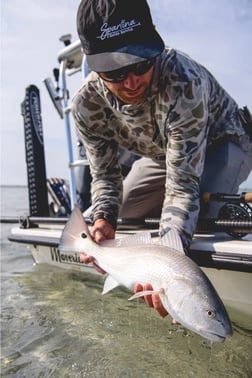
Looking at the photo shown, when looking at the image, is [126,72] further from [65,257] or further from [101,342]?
[65,257]

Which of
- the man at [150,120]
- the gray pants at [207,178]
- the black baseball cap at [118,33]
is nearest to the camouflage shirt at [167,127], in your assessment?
the man at [150,120]

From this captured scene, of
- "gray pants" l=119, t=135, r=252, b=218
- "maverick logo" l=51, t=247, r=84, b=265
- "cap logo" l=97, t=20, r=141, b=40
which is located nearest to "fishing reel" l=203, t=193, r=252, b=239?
"gray pants" l=119, t=135, r=252, b=218

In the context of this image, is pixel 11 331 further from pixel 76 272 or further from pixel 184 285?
pixel 184 285

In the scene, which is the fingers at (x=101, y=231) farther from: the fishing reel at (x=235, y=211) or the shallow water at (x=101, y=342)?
the fishing reel at (x=235, y=211)

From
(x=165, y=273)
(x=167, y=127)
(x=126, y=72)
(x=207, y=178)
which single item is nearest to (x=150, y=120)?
(x=167, y=127)

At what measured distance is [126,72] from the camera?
91.7 inches

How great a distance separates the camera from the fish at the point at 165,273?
1646mm

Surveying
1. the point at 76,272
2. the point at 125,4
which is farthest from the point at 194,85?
the point at 76,272

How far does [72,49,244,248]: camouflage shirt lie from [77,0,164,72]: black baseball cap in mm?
298

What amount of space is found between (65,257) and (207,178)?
1.84 meters

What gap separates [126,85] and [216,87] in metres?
0.91

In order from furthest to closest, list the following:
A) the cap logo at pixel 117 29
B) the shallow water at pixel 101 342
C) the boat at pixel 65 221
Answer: the boat at pixel 65 221, the shallow water at pixel 101 342, the cap logo at pixel 117 29

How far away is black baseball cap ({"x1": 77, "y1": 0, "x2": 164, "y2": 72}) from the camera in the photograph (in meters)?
2.27

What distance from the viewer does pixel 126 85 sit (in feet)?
7.98
